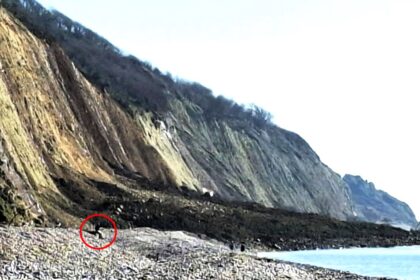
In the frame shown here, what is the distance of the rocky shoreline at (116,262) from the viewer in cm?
2094

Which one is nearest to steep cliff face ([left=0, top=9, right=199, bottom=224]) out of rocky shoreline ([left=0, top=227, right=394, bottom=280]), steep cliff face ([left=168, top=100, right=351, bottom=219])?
rocky shoreline ([left=0, top=227, right=394, bottom=280])

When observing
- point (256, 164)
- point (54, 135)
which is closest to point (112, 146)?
point (54, 135)

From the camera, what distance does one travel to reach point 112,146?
68.9m

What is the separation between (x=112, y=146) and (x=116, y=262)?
147 feet

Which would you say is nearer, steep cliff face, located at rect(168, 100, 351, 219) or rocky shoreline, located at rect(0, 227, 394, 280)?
rocky shoreline, located at rect(0, 227, 394, 280)

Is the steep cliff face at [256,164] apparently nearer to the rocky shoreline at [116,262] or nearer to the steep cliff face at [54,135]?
the steep cliff face at [54,135]

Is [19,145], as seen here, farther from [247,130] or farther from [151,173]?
[247,130]

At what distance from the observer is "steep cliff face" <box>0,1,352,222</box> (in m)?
43.3

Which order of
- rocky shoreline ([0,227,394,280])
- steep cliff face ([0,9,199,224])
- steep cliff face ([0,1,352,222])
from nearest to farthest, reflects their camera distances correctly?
rocky shoreline ([0,227,394,280]) < steep cliff face ([0,9,199,224]) < steep cliff face ([0,1,352,222])

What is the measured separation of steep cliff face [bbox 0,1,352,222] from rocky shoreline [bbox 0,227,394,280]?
5368 mm

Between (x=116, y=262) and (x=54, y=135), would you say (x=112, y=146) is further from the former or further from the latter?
(x=116, y=262)

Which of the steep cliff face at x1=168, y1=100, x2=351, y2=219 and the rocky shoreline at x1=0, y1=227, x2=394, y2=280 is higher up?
the steep cliff face at x1=168, y1=100, x2=351, y2=219

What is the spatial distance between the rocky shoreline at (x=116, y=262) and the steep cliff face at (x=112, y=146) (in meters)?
5.37

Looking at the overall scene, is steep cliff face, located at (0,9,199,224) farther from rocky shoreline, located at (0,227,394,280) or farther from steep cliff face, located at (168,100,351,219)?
steep cliff face, located at (168,100,351,219)
